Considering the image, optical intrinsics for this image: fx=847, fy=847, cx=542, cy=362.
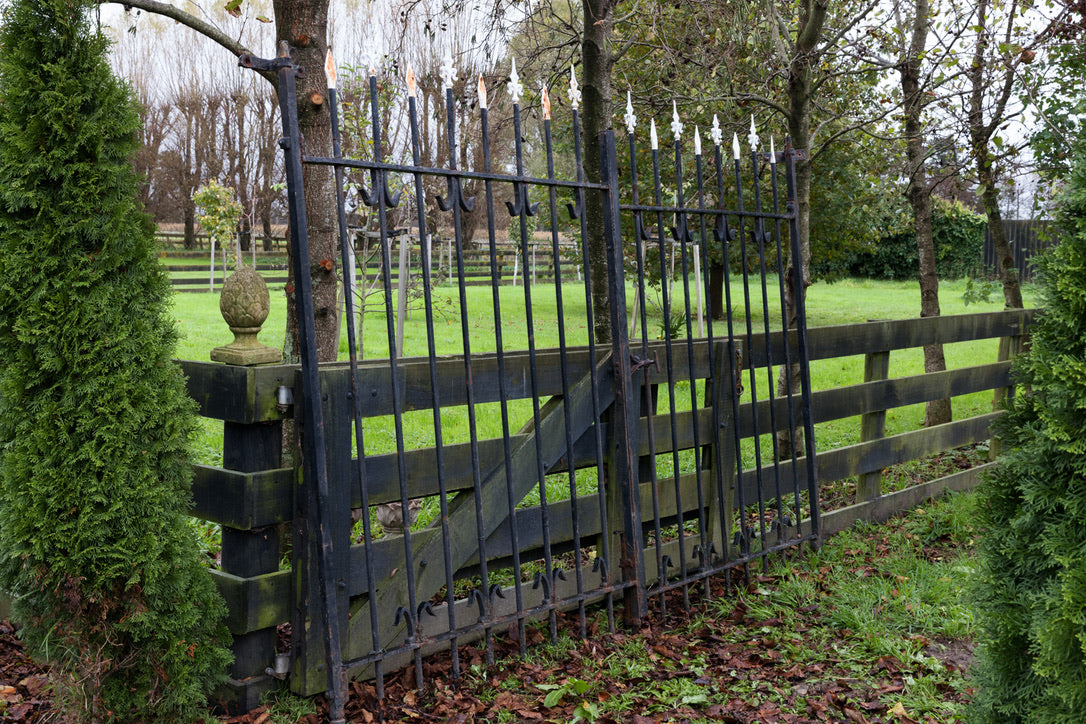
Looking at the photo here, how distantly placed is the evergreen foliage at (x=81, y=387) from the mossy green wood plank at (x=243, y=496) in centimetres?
28

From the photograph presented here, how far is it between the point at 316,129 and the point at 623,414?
2.18 meters

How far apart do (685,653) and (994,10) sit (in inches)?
299

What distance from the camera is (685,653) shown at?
13.2 feet

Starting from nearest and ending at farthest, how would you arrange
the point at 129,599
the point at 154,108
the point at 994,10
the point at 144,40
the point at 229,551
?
the point at 129,599, the point at 229,551, the point at 994,10, the point at 144,40, the point at 154,108

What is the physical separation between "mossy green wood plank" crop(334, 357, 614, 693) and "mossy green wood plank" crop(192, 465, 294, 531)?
0.53m

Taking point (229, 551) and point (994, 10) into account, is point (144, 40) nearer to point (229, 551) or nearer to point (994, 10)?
point (994, 10)

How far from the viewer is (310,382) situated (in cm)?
306

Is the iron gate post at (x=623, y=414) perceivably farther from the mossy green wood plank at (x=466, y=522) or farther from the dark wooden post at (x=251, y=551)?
the dark wooden post at (x=251, y=551)

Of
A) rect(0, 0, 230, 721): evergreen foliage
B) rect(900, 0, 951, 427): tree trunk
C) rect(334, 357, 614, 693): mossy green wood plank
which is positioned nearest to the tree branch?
rect(0, 0, 230, 721): evergreen foliage

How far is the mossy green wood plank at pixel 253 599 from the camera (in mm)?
3170

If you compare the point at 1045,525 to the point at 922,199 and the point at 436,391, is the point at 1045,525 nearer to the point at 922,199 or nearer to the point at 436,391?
the point at 436,391

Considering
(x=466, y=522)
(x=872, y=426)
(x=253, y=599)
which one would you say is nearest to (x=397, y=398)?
(x=466, y=522)

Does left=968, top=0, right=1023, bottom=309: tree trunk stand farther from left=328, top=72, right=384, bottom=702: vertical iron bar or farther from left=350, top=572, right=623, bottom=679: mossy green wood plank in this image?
left=328, top=72, right=384, bottom=702: vertical iron bar

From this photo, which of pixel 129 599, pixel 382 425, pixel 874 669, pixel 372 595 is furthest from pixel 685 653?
pixel 382 425
